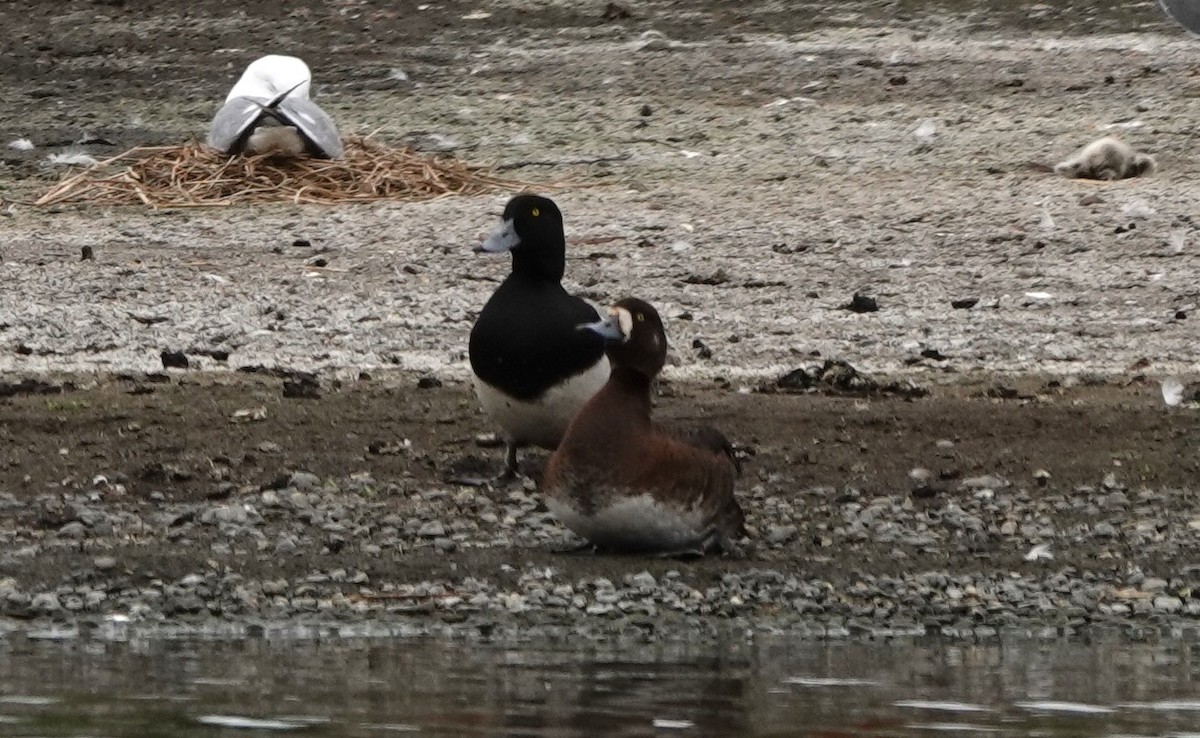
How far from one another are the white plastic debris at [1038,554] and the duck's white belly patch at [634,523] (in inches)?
43.5

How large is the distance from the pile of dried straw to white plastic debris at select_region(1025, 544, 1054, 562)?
24.3ft

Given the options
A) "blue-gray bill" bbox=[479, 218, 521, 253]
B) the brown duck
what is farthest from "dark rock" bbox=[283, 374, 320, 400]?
the brown duck

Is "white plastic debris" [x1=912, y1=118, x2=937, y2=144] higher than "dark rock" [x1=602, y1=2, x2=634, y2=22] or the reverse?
higher

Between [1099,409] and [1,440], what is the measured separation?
14.4 ft

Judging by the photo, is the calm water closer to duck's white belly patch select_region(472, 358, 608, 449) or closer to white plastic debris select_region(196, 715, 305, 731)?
white plastic debris select_region(196, 715, 305, 731)

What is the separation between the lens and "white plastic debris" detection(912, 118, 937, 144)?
1594 centimetres

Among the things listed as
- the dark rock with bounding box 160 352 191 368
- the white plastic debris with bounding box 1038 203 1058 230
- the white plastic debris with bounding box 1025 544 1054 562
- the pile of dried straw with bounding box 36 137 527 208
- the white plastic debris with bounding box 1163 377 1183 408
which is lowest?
the pile of dried straw with bounding box 36 137 527 208

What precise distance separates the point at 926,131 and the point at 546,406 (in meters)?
7.91

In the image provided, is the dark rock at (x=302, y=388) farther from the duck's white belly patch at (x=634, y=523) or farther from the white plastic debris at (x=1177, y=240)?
the white plastic debris at (x=1177, y=240)

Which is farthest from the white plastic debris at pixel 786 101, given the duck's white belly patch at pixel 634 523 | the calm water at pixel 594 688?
the calm water at pixel 594 688

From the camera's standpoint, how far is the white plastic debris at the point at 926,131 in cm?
1594

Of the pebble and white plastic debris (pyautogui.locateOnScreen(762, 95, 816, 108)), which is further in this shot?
white plastic debris (pyautogui.locateOnScreen(762, 95, 816, 108))

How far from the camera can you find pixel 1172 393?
10.1m

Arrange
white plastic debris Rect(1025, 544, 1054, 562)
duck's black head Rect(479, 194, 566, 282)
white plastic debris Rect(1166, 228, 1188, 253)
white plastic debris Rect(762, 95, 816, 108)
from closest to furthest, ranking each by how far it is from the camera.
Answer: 1. white plastic debris Rect(1025, 544, 1054, 562)
2. duck's black head Rect(479, 194, 566, 282)
3. white plastic debris Rect(1166, 228, 1188, 253)
4. white plastic debris Rect(762, 95, 816, 108)
